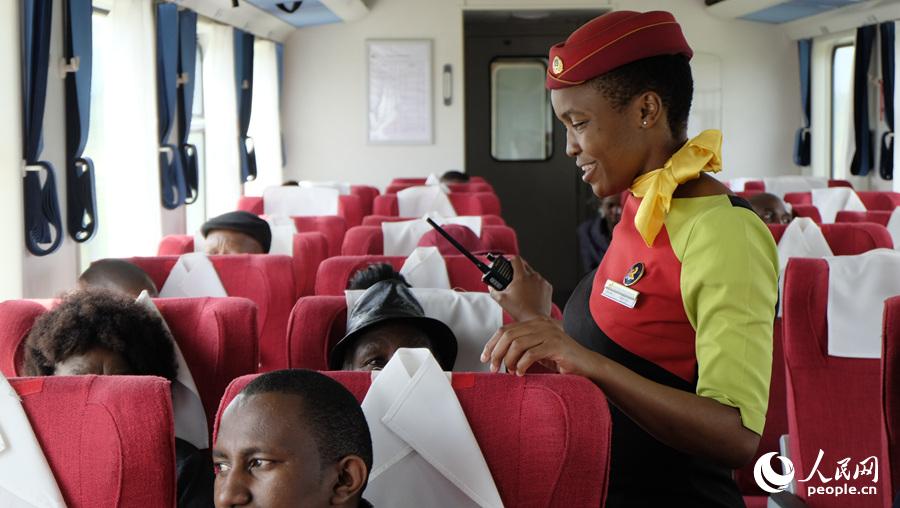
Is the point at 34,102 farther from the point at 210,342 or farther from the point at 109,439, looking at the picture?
the point at 109,439

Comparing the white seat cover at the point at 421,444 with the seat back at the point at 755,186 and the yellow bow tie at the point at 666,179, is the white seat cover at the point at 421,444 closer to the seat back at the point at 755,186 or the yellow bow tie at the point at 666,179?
the yellow bow tie at the point at 666,179

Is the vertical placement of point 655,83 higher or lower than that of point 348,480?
higher

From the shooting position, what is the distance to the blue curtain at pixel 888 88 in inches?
378

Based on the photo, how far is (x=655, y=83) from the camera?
166 centimetres

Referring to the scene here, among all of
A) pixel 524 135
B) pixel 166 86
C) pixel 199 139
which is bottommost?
pixel 199 139

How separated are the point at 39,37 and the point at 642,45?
13.0ft

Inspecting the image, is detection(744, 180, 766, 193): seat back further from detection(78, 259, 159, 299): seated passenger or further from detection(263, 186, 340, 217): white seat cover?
detection(78, 259, 159, 299): seated passenger

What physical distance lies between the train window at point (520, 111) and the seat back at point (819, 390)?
30.5 feet

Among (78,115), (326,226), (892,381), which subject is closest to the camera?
(892,381)

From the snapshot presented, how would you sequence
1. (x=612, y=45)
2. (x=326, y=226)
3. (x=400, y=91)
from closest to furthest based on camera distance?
(x=612, y=45)
(x=326, y=226)
(x=400, y=91)

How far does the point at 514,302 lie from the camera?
1.86 meters

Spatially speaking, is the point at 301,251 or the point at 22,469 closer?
the point at 22,469

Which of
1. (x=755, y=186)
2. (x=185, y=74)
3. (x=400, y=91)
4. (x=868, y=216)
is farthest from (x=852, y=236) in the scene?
(x=400, y=91)

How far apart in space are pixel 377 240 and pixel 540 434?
3.33 meters
